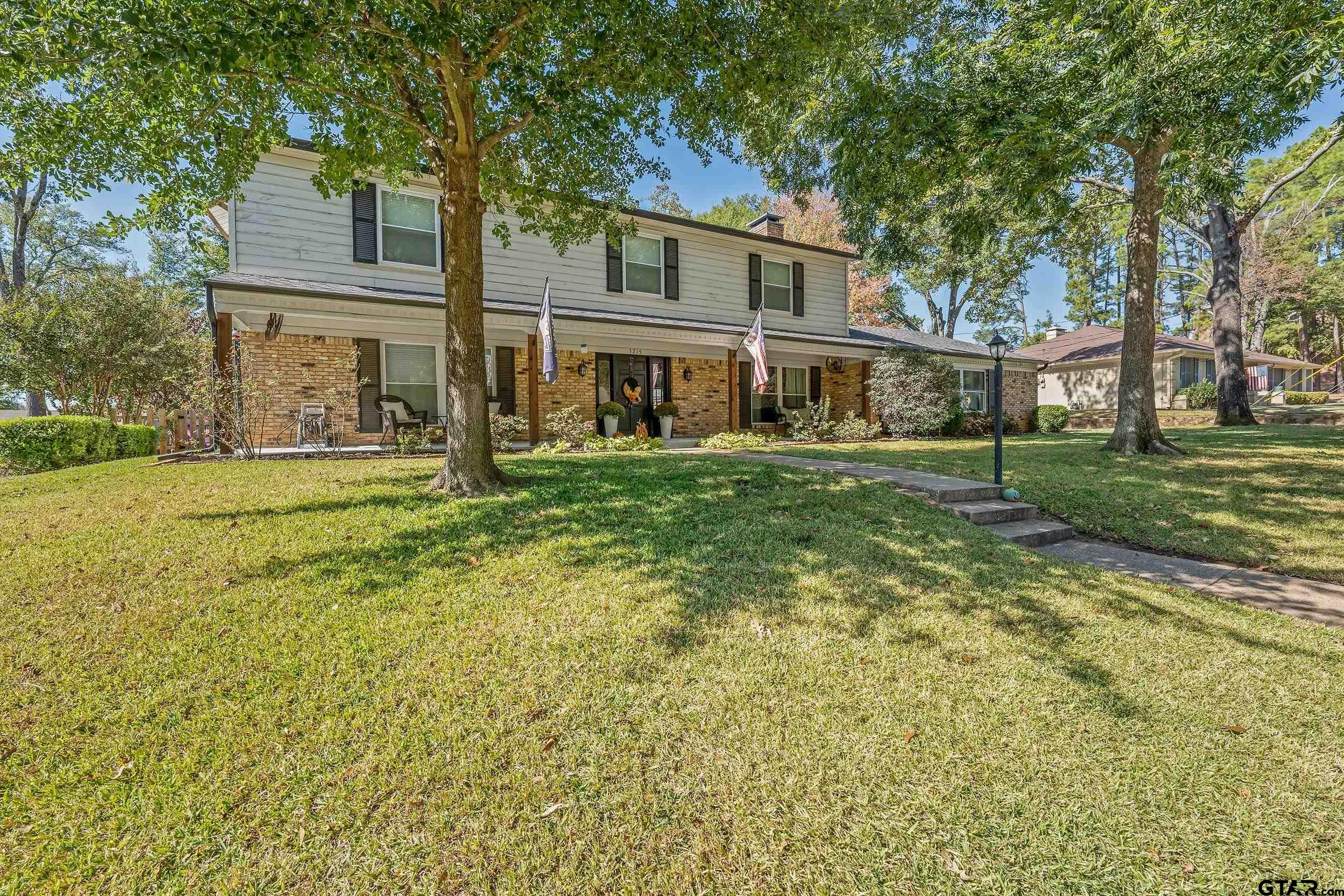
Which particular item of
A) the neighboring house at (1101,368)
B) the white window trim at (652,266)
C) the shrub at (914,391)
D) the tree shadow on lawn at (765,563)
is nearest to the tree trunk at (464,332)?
the tree shadow on lawn at (765,563)

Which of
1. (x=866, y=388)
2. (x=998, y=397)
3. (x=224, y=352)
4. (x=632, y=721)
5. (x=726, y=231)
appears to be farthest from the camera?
(x=866, y=388)

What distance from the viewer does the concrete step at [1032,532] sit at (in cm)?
564

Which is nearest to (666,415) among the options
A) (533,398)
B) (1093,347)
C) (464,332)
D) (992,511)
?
(533,398)

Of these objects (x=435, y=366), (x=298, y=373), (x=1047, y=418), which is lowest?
(x=1047, y=418)

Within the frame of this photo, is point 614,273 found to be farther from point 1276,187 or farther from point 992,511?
point 1276,187

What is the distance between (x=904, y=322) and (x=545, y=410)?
26.9 metres

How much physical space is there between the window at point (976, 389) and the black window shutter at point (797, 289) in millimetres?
6666

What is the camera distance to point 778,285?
1603 centimetres

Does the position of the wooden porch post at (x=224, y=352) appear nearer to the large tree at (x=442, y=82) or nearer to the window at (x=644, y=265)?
the large tree at (x=442, y=82)

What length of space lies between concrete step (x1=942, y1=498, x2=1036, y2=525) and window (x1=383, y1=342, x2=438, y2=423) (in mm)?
10034

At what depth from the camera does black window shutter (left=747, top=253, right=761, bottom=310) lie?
1541cm

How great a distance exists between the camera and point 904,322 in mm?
33062

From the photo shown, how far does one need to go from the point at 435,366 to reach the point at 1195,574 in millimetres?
12298

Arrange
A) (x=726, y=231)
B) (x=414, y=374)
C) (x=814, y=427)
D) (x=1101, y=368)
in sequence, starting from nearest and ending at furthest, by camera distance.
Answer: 1. (x=414, y=374)
2. (x=726, y=231)
3. (x=814, y=427)
4. (x=1101, y=368)
